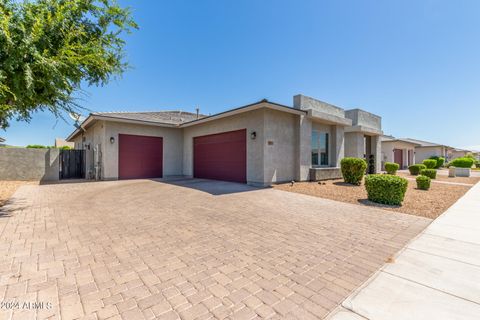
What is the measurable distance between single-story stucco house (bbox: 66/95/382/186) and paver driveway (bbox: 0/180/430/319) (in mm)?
5113

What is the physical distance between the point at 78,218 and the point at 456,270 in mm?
7313

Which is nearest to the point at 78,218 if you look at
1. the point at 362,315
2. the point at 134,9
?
the point at 362,315

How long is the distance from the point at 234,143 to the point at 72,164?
37.2 ft

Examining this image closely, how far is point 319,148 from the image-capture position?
1327 cm

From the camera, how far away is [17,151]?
41.2 feet

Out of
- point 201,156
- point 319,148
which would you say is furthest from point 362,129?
point 201,156

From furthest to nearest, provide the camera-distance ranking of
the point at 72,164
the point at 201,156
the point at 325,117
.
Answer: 1. the point at 72,164
2. the point at 201,156
3. the point at 325,117

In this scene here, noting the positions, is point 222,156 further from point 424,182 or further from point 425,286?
point 425,286

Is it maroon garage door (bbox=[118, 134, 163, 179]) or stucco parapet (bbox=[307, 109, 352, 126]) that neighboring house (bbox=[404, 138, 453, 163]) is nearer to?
stucco parapet (bbox=[307, 109, 352, 126])

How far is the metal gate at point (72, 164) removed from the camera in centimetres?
1377

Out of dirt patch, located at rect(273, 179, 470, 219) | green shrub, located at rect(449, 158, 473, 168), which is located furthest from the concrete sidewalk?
green shrub, located at rect(449, 158, 473, 168)

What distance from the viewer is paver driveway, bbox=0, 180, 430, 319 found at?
214 centimetres

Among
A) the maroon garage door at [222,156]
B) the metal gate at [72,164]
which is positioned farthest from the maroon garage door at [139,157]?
the metal gate at [72,164]

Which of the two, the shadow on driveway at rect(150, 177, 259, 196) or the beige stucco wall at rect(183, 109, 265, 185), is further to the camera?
the beige stucco wall at rect(183, 109, 265, 185)
